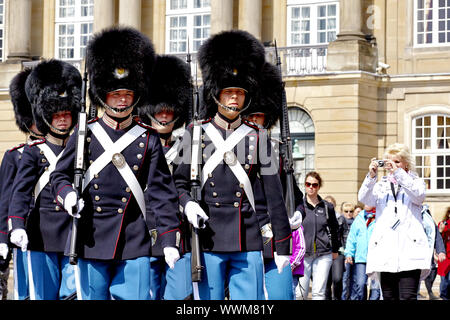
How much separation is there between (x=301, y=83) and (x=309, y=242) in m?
16.6

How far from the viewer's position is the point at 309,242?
45.6 ft

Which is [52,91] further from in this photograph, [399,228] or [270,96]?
[399,228]

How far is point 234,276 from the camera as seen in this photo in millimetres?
8117

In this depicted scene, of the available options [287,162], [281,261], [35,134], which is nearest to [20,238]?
[281,261]

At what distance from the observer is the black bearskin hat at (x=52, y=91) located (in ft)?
33.4

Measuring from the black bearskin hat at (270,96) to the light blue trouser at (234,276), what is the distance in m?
2.49

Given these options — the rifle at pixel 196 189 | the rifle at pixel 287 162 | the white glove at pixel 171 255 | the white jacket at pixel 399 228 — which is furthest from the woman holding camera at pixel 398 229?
the white glove at pixel 171 255

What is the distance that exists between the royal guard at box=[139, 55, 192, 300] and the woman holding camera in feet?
5.91

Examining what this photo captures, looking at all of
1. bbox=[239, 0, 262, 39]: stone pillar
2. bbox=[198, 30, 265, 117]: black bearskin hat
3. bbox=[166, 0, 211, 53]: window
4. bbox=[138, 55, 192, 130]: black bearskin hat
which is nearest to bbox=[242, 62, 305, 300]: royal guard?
bbox=[198, 30, 265, 117]: black bearskin hat

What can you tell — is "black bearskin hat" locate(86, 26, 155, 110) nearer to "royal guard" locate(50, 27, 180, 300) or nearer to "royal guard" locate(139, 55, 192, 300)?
"royal guard" locate(50, 27, 180, 300)

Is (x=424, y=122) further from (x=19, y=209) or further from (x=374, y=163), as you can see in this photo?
(x=19, y=209)
